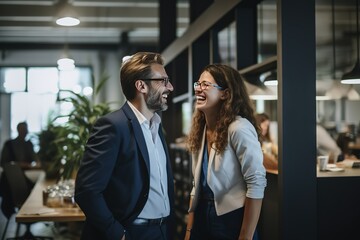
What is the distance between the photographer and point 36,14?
9586 mm

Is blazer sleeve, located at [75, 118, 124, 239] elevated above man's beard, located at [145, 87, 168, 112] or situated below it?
below

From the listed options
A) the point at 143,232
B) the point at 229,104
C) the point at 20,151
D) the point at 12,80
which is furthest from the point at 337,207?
the point at 12,80

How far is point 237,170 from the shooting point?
94.9 inches

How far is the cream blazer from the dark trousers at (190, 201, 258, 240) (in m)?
0.03

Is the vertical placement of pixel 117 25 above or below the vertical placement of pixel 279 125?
above

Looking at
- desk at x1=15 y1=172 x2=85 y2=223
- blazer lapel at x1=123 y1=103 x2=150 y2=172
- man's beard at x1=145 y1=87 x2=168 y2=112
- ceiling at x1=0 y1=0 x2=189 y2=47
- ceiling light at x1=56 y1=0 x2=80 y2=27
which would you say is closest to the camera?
blazer lapel at x1=123 y1=103 x2=150 y2=172

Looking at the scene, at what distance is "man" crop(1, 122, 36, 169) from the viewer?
317 inches

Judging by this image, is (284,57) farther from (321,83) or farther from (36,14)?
(36,14)

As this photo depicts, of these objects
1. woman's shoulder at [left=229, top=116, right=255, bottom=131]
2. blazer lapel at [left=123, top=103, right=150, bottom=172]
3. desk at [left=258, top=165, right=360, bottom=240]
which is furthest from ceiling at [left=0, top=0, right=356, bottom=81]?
blazer lapel at [left=123, top=103, right=150, bottom=172]

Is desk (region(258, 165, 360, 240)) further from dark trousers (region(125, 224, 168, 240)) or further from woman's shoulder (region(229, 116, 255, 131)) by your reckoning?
dark trousers (region(125, 224, 168, 240))

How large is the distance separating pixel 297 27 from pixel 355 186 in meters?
0.97

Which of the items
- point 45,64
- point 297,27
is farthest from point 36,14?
point 297,27

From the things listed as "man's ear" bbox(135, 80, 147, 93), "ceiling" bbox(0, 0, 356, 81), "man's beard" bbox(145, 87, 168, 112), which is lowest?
"man's beard" bbox(145, 87, 168, 112)

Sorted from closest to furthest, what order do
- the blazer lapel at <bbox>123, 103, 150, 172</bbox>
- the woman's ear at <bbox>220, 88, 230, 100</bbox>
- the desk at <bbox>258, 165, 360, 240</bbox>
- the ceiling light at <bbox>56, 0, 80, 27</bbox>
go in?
the blazer lapel at <bbox>123, 103, 150, 172</bbox> < the woman's ear at <bbox>220, 88, 230, 100</bbox> < the desk at <bbox>258, 165, 360, 240</bbox> < the ceiling light at <bbox>56, 0, 80, 27</bbox>
